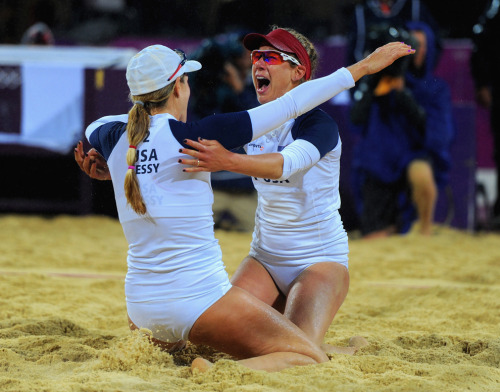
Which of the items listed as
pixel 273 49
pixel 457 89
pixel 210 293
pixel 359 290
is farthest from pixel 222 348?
pixel 457 89

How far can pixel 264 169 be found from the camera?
3.05 m

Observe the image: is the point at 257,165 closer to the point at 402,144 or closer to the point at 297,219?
the point at 297,219

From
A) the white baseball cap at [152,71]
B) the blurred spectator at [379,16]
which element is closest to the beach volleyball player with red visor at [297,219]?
the white baseball cap at [152,71]

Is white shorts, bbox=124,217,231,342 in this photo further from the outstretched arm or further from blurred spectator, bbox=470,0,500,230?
blurred spectator, bbox=470,0,500,230

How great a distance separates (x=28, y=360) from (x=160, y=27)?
30.6 feet

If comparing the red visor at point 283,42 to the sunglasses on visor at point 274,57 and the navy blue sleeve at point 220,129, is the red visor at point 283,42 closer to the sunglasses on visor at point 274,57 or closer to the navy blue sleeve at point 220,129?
the sunglasses on visor at point 274,57

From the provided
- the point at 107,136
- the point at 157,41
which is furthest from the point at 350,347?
the point at 157,41

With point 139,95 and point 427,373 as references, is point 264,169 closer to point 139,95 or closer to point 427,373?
point 139,95

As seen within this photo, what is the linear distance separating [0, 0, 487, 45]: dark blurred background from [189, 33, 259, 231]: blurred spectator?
8.78 feet

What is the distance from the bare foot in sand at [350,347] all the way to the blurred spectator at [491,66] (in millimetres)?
5200

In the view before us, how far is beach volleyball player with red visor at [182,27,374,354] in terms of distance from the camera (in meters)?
3.39

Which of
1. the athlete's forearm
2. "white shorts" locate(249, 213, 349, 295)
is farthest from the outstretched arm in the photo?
"white shorts" locate(249, 213, 349, 295)

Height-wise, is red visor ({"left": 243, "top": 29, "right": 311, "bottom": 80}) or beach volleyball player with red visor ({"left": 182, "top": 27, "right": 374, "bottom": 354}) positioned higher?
red visor ({"left": 243, "top": 29, "right": 311, "bottom": 80})

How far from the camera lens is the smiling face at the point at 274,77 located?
12.1ft
